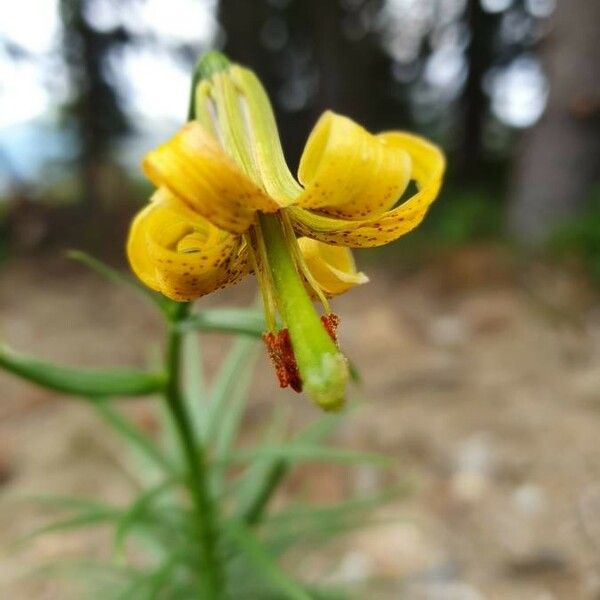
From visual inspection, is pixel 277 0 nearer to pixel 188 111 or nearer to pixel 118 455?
pixel 118 455

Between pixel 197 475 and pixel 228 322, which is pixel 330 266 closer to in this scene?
pixel 228 322

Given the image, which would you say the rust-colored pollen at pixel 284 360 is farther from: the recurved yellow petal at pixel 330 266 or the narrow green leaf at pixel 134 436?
the narrow green leaf at pixel 134 436

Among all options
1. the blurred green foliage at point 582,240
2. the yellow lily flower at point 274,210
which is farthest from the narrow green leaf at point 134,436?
the blurred green foliage at point 582,240

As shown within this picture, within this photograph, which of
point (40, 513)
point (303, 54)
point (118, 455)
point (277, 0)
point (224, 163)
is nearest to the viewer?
point (224, 163)

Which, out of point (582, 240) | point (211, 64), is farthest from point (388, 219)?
point (582, 240)

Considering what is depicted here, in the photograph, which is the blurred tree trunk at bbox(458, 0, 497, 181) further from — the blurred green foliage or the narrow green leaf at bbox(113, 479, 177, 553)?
the narrow green leaf at bbox(113, 479, 177, 553)

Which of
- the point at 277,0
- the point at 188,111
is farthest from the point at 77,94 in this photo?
the point at 188,111

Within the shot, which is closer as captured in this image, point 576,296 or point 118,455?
point 118,455

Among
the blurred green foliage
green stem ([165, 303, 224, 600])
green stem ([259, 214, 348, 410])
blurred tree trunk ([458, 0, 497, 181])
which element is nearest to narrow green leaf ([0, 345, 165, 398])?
green stem ([165, 303, 224, 600])
